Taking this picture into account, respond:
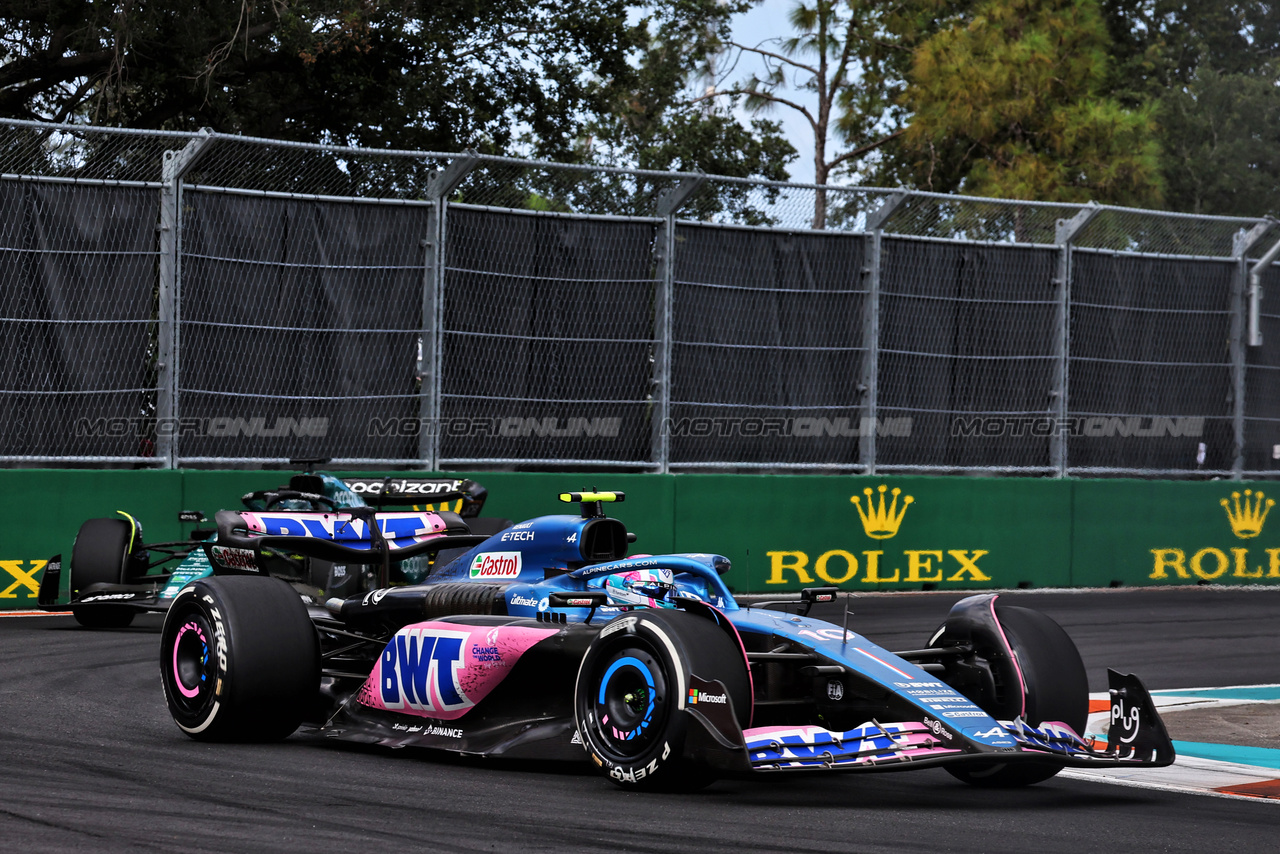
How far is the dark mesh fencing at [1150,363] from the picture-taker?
16172 mm

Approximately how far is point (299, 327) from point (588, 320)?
2560 millimetres

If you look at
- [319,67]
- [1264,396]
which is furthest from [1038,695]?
[319,67]

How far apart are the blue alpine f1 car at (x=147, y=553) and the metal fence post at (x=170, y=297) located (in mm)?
849

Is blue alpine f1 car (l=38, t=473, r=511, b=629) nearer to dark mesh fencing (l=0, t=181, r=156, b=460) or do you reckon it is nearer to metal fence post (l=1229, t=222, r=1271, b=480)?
dark mesh fencing (l=0, t=181, r=156, b=460)

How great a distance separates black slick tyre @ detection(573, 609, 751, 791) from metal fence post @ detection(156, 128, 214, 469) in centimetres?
759

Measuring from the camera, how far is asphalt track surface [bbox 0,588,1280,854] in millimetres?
4859

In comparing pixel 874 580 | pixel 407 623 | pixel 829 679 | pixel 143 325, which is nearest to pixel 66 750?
pixel 407 623

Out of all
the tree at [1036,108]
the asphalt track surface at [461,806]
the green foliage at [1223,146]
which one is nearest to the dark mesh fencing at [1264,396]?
the asphalt track surface at [461,806]

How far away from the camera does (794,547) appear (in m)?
14.7

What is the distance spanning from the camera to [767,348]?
590 inches

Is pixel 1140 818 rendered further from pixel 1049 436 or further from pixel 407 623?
pixel 1049 436

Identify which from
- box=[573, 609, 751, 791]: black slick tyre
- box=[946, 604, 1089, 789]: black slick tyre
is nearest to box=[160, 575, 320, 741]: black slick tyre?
box=[573, 609, 751, 791]: black slick tyre

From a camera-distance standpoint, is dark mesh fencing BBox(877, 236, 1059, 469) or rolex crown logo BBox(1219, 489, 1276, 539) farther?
rolex crown logo BBox(1219, 489, 1276, 539)

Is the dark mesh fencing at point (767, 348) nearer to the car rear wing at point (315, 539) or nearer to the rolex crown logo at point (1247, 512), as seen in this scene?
the rolex crown logo at point (1247, 512)
